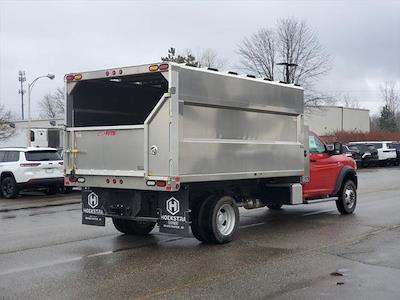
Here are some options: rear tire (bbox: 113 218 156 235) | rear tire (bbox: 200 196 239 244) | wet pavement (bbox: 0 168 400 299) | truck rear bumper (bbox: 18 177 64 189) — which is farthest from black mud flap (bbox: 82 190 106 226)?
truck rear bumper (bbox: 18 177 64 189)

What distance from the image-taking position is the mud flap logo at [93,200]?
961cm

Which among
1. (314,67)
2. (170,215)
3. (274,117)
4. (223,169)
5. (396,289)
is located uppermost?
(314,67)

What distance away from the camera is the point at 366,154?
125 feet

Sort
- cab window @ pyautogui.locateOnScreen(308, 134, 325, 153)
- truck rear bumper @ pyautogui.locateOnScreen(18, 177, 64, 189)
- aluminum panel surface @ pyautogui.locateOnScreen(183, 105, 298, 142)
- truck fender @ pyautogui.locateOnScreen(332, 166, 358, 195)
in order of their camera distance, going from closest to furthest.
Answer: aluminum panel surface @ pyautogui.locateOnScreen(183, 105, 298, 142) → cab window @ pyautogui.locateOnScreen(308, 134, 325, 153) → truck fender @ pyautogui.locateOnScreen(332, 166, 358, 195) → truck rear bumper @ pyautogui.locateOnScreen(18, 177, 64, 189)

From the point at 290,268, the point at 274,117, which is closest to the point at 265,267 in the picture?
the point at 290,268

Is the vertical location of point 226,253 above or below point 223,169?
below

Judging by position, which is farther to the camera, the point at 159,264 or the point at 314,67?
the point at 314,67

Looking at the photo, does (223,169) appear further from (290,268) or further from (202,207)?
(290,268)

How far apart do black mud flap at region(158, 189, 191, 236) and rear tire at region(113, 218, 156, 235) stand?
4.56 feet

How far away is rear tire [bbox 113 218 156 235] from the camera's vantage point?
33.5ft

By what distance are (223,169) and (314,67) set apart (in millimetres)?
47704

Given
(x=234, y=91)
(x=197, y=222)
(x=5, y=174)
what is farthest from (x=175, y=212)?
(x=5, y=174)

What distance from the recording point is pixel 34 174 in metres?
18.6

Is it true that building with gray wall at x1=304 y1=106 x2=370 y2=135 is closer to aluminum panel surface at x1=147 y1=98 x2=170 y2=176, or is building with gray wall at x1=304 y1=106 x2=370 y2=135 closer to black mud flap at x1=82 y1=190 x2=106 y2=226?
black mud flap at x1=82 y1=190 x2=106 y2=226
